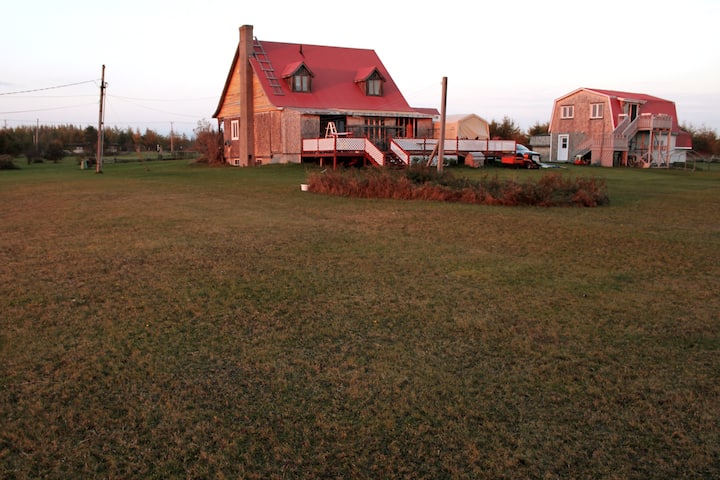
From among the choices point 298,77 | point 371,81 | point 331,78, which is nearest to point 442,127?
point 298,77

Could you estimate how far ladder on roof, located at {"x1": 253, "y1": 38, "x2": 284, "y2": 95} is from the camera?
35503 mm

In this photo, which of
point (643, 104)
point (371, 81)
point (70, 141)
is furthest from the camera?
point (70, 141)

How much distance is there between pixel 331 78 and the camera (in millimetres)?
37812

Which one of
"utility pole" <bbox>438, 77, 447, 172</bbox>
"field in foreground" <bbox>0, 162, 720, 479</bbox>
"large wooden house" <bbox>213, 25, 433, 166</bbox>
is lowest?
"field in foreground" <bbox>0, 162, 720, 479</bbox>

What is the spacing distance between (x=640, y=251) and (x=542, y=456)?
275 inches

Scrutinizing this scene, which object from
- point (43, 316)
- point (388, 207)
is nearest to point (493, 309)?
point (43, 316)

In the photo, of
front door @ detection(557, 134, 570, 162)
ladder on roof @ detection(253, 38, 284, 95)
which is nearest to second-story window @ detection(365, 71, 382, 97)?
ladder on roof @ detection(253, 38, 284, 95)

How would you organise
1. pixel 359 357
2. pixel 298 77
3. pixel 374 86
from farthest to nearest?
pixel 374 86 < pixel 298 77 < pixel 359 357

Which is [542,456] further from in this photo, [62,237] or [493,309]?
[62,237]

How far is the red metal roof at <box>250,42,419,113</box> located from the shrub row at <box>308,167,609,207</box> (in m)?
17.2

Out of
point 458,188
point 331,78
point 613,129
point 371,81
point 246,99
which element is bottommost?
point 458,188

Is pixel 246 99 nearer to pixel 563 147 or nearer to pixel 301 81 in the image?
pixel 301 81

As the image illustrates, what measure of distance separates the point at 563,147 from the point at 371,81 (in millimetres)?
19699

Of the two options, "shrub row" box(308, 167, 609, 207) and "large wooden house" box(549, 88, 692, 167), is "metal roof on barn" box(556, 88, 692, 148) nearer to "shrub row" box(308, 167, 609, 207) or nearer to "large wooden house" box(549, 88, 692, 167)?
"large wooden house" box(549, 88, 692, 167)
